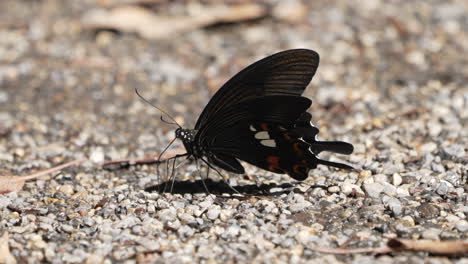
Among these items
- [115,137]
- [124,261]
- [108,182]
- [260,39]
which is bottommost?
[124,261]

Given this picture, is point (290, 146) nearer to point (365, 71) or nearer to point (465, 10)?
point (365, 71)

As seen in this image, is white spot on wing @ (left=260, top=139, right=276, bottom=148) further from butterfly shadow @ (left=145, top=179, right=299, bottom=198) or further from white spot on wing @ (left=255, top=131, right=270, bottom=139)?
butterfly shadow @ (left=145, top=179, right=299, bottom=198)

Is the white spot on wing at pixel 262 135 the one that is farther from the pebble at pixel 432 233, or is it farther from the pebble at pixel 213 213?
the pebble at pixel 432 233

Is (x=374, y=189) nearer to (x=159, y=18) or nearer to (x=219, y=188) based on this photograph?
(x=219, y=188)

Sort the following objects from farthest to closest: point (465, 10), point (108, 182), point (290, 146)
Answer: point (465, 10), point (108, 182), point (290, 146)

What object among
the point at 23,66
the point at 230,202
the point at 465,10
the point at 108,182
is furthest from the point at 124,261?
the point at 465,10

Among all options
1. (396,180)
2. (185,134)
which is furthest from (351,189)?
(185,134)
